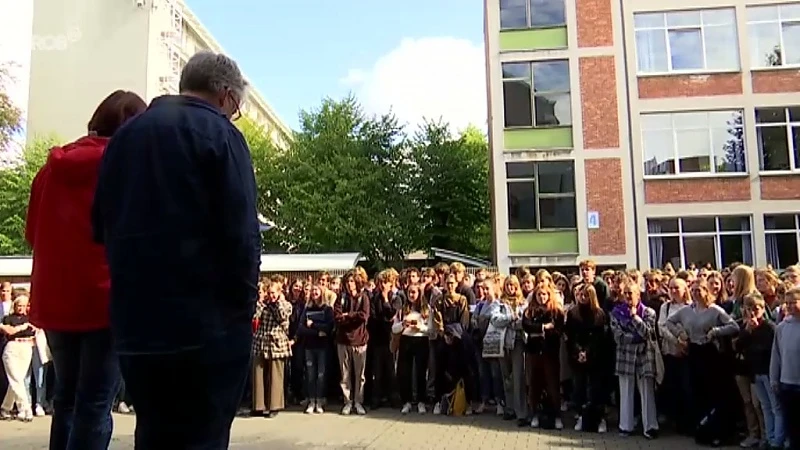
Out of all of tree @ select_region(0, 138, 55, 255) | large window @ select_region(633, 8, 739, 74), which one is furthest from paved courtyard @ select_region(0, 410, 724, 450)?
tree @ select_region(0, 138, 55, 255)

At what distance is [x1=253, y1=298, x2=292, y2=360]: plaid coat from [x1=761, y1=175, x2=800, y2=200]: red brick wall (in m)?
19.0

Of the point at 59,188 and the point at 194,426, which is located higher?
the point at 59,188

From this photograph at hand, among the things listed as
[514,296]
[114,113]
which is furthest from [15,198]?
[114,113]

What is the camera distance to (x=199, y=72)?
2.56m

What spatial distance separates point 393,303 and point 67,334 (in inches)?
316

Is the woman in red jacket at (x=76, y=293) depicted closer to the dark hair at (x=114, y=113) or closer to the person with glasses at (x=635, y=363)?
the dark hair at (x=114, y=113)

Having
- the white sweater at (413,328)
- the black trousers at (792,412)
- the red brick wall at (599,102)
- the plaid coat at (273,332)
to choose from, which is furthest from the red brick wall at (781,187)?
the plaid coat at (273,332)

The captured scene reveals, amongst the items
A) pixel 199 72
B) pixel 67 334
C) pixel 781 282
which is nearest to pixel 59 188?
pixel 67 334

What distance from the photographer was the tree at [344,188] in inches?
1244

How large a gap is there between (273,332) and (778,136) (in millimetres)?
20452

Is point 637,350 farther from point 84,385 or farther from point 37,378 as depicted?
point 37,378

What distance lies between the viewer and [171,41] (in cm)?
4634

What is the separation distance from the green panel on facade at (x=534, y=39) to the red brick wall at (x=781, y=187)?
26.7 ft

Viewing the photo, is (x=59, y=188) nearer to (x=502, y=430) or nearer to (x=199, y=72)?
(x=199, y=72)
